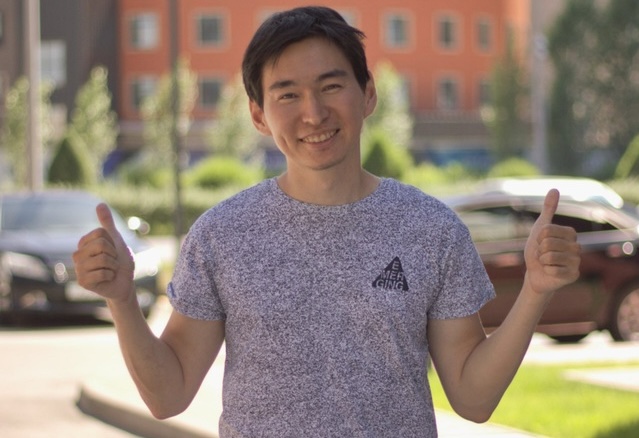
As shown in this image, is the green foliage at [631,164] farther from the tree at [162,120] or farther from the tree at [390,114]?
the tree at [162,120]

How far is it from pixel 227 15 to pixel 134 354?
78.8 metres

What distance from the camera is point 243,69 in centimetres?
347

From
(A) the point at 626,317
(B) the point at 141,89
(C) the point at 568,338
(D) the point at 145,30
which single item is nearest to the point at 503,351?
(A) the point at 626,317

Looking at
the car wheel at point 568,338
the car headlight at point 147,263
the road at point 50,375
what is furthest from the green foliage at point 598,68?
the road at point 50,375

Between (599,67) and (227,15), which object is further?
(227,15)

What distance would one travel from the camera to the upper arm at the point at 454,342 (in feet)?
10.9

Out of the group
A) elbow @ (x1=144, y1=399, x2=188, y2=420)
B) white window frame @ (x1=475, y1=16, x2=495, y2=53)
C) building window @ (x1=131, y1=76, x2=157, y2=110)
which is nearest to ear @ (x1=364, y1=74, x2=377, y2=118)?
elbow @ (x1=144, y1=399, x2=188, y2=420)

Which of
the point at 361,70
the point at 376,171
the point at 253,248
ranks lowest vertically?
the point at 376,171

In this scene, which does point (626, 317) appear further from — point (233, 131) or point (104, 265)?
point (233, 131)

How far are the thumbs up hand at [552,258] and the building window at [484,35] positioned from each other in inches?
3281

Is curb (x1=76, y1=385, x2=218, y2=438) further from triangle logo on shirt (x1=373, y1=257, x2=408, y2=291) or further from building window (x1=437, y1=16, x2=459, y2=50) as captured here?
building window (x1=437, y1=16, x2=459, y2=50)

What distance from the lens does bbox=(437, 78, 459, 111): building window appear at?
274ft

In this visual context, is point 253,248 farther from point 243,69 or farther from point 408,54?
point 408,54

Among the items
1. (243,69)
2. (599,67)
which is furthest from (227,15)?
(243,69)
